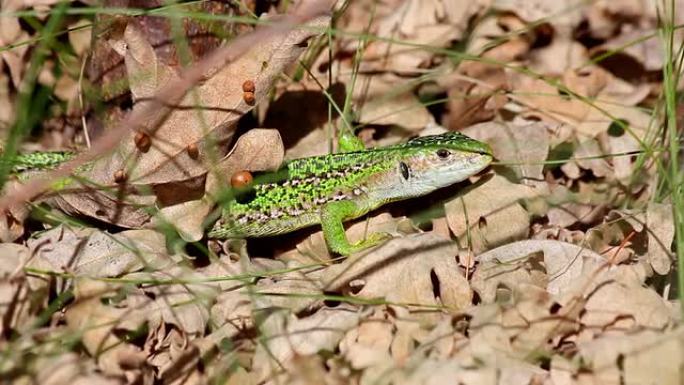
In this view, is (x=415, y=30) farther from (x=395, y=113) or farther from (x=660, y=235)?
(x=660, y=235)

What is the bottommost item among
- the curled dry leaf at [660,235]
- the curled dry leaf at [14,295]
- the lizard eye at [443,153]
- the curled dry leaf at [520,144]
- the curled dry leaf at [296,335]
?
the curled dry leaf at [660,235]

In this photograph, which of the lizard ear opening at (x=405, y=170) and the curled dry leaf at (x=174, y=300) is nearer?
the curled dry leaf at (x=174, y=300)

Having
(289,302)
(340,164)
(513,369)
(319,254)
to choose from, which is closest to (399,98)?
(340,164)

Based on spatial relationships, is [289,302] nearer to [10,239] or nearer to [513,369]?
[513,369]

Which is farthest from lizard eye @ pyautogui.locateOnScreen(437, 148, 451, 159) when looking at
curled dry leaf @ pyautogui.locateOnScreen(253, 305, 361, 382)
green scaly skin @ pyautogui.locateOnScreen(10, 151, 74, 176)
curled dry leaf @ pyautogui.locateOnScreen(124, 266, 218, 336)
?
green scaly skin @ pyautogui.locateOnScreen(10, 151, 74, 176)

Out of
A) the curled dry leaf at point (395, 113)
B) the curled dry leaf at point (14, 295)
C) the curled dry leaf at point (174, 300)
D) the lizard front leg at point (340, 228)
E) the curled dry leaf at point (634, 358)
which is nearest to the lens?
the curled dry leaf at point (634, 358)

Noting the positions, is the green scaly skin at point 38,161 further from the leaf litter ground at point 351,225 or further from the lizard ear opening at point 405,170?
the lizard ear opening at point 405,170

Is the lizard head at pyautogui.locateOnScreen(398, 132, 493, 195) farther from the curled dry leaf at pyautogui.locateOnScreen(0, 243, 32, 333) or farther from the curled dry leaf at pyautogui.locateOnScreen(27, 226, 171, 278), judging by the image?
the curled dry leaf at pyautogui.locateOnScreen(0, 243, 32, 333)

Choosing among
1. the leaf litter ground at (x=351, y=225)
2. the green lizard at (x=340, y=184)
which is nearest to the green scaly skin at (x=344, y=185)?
the green lizard at (x=340, y=184)

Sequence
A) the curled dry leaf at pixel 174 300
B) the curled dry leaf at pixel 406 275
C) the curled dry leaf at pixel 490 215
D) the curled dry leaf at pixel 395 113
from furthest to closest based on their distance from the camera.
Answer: the curled dry leaf at pixel 395 113
the curled dry leaf at pixel 490 215
the curled dry leaf at pixel 406 275
the curled dry leaf at pixel 174 300
